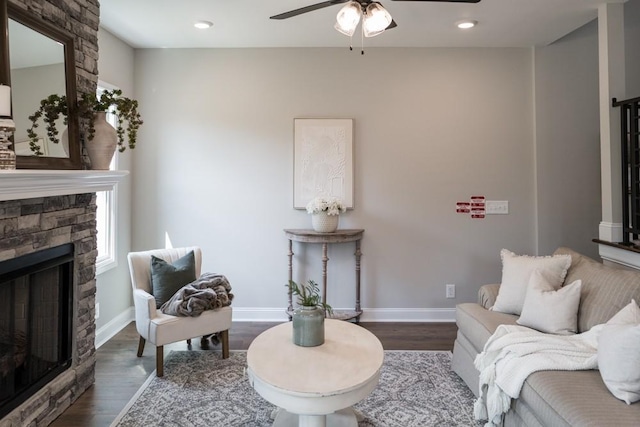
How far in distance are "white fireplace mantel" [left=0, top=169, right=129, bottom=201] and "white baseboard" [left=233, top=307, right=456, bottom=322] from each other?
199 cm

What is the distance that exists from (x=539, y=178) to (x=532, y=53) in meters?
1.29

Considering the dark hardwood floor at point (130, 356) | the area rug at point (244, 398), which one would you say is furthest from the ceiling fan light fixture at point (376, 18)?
the dark hardwood floor at point (130, 356)

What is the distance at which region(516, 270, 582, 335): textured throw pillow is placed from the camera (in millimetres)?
2371

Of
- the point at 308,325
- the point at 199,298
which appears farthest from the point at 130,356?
the point at 308,325

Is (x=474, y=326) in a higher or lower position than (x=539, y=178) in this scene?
lower

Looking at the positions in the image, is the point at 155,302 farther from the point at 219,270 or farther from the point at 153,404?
the point at 219,270

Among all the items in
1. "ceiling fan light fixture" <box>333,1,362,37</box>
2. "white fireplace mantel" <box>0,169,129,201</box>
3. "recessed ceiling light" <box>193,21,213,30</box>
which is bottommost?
"white fireplace mantel" <box>0,169,129,201</box>

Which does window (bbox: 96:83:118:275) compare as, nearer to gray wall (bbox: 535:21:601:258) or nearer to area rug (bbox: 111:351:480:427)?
area rug (bbox: 111:351:480:427)

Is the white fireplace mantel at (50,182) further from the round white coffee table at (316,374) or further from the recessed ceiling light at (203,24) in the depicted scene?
the recessed ceiling light at (203,24)

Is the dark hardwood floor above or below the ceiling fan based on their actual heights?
below

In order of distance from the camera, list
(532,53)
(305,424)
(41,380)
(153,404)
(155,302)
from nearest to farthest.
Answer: (305,424), (41,380), (153,404), (155,302), (532,53)

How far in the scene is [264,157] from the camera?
418 cm

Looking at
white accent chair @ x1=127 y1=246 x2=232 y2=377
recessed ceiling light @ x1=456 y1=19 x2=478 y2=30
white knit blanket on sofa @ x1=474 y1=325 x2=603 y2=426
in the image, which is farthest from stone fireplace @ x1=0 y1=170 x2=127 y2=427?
recessed ceiling light @ x1=456 y1=19 x2=478 y2=30

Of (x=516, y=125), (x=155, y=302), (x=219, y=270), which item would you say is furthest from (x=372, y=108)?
(x=155, y=302)
